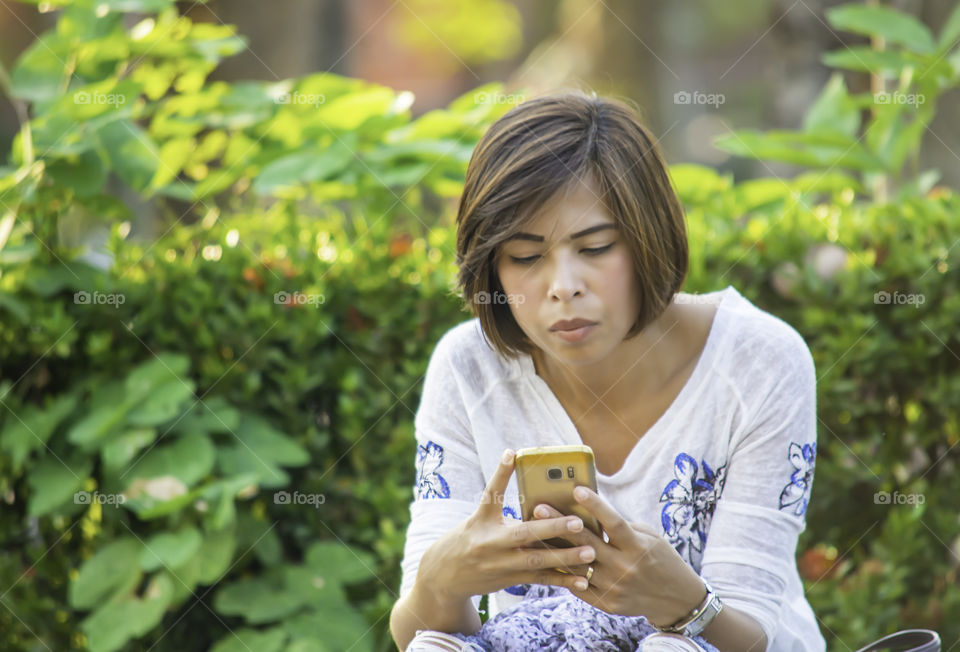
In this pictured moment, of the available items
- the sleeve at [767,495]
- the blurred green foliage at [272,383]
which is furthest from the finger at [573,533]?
the blurred green foliage at [272,383]

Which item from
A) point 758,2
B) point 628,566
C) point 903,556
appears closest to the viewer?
point 628,566

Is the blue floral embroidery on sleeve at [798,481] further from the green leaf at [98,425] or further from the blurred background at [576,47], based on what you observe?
the green leaf at [98,425]

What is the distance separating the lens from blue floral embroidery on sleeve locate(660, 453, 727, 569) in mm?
1999

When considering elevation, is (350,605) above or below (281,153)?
below

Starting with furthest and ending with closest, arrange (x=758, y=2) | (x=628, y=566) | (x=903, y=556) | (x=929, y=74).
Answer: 1. (x=758, y=2)
2. (x=929, y=74)
3. (x=903, y=556)
4. (x=628, y=566)

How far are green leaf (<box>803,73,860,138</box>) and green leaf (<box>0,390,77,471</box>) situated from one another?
2696 mm

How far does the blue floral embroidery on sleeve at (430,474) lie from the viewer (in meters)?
2.08

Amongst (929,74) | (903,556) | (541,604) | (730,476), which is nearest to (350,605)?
(541,604)

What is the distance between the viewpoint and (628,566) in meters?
1.68

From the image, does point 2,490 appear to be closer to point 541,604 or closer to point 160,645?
point 160,645

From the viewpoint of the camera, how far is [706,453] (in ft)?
6.58

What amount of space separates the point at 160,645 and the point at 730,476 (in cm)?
200
